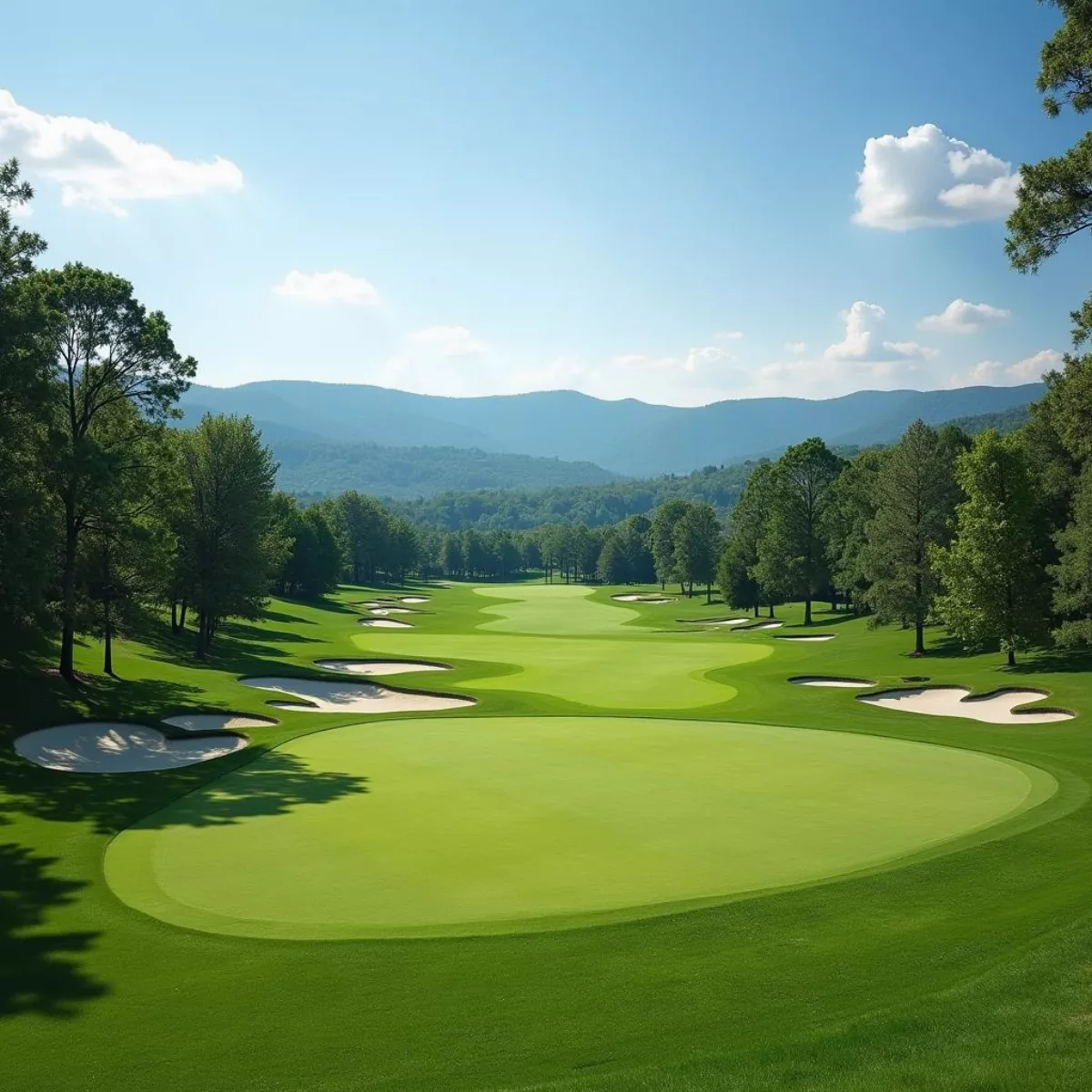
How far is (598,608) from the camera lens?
9519 cm

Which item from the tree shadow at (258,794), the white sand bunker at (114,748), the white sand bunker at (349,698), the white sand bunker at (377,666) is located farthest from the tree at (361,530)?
the tree shadow at (258,794)

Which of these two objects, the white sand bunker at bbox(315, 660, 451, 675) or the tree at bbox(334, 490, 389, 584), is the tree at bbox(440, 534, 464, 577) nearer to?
the tree at bbox(334, 490, 389, 584)

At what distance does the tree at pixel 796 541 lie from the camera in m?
66.7

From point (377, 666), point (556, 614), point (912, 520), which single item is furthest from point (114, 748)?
point (556, 614)

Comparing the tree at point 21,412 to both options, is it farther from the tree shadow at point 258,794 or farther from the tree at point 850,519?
the tree at point 850,519

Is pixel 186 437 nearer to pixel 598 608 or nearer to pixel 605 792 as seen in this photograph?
pixel 605 792

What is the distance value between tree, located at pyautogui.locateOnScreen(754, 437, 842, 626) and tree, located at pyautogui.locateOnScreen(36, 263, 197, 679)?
150ft

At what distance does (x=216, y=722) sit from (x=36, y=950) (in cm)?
1858

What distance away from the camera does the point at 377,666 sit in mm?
46562

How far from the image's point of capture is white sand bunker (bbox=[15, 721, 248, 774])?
23500mm

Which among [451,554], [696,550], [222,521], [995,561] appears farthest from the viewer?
[451,554]

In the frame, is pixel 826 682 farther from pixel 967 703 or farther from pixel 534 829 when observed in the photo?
pixel 534 829

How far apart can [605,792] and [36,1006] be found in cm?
1161

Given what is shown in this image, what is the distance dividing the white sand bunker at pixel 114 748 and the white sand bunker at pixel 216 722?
4.11ft
